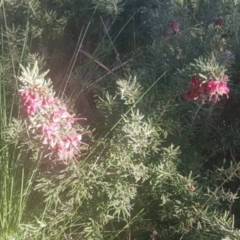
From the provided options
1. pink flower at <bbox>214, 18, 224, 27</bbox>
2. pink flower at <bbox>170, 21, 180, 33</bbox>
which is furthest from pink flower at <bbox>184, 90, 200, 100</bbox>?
pink flower at <bbox>214, 18, 224, 27</bbox>

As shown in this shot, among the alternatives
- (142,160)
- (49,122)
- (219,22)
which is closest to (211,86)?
(142,160)

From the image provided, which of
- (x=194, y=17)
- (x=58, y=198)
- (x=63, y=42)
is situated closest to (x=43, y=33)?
(x=63, y=42)

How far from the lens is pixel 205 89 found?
6.13ft

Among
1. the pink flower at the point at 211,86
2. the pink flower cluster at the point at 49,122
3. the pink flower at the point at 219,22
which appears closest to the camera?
the pink flower cluster at the point at 49,122

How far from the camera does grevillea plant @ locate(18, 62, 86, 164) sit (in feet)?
5.39

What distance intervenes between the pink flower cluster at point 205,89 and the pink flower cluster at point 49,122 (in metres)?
0.47

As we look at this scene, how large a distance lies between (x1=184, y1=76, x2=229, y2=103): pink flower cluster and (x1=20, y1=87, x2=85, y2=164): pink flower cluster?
0.47 metres

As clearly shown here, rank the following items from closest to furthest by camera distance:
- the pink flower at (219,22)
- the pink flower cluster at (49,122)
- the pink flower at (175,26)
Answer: the pink flower cluster at (49,122)
the pink flower at (175,26)
the pink flower at (219,22)

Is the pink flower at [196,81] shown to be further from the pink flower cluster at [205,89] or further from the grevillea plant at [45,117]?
the grevillea plant at [45,117]

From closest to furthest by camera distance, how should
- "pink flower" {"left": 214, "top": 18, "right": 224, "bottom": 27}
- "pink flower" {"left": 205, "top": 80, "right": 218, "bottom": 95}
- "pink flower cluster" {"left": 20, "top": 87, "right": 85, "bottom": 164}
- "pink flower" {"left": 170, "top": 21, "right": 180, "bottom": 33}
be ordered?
"pink flower cluster" {"left": 20, "top": 87, "right": 85, "bottom": 164}
"pink flower" {"left": 205, "top": 80, "right": 218, "bottom": 95}
"pink flower" {"left": 170, "top": 21, "right": 180, "bottom": 33}
"pink flower" {"left": 214, "top": 18, "right": 224, "bottom": 27}

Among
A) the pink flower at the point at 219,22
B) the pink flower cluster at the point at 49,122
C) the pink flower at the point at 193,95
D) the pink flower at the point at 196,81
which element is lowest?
the pink flower cluster at the point at 49,122

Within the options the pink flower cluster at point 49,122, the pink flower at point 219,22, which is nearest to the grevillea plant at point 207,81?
the pink flower cluster at point 49,122

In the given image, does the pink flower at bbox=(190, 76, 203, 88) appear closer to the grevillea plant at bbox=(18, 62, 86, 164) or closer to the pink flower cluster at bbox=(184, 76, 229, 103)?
the pink flower cluster at bbox=(184, 76, 229, 103)

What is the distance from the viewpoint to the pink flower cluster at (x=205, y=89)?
1838mm
